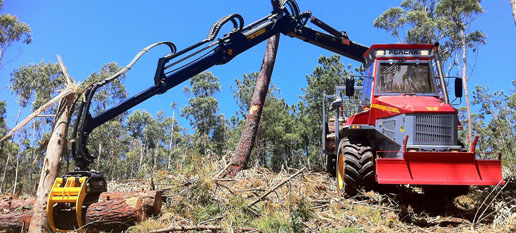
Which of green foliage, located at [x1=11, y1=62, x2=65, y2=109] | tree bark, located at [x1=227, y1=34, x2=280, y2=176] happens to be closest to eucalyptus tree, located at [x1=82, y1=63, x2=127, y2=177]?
green foliage, located at [x1=11, y1=62, x2=65, y2=109]

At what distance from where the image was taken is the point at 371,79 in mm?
6812

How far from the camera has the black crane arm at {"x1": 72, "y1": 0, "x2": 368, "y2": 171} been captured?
5.83 m

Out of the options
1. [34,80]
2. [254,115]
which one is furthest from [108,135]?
A: [254,115]

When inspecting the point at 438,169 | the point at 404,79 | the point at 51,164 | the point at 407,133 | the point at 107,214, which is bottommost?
the point at 107,214

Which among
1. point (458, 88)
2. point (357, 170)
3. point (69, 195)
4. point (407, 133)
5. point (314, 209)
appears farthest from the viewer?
point (458, 88)

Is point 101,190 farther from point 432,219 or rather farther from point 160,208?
point 432,219

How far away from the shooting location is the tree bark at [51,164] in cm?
498

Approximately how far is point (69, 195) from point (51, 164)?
802 mm

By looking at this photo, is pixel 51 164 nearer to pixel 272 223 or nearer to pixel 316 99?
pixel 272 223

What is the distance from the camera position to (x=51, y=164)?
532cm

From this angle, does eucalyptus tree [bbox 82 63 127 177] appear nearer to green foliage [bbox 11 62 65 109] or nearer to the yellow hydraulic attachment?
green foliage [bbox 11 62 65 109]

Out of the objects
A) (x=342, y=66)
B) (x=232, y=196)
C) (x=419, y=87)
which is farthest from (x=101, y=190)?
(x=342, y=66)

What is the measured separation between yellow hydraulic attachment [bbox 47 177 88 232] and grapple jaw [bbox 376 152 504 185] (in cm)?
419

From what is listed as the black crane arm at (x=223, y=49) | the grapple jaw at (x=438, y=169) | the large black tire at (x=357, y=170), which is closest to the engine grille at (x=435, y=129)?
the grapple jaw at (x=438, y=169)
